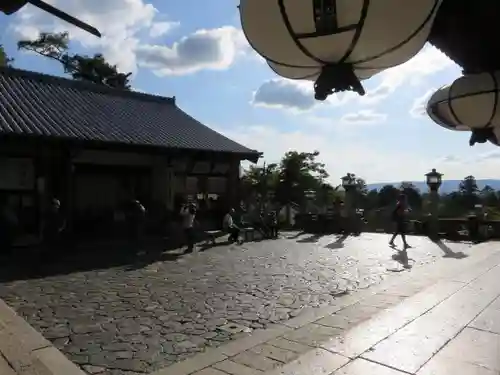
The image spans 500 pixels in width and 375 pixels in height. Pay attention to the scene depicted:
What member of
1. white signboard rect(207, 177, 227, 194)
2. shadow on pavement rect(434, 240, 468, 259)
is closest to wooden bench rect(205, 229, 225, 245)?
white signboard rect(207, 177, 227, 194)

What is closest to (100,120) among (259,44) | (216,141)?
(216,141)

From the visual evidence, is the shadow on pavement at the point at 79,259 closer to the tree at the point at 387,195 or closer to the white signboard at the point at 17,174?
the white signboard at the point at 17,174

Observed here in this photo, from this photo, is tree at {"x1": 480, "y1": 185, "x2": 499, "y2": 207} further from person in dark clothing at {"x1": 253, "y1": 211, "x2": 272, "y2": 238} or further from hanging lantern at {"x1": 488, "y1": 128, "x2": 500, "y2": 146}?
hanging lantern at {"x1": 488, "y1": 128, "x2": 500, "y2": 146}

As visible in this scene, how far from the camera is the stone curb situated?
3.99 metres

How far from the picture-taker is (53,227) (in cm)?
1150

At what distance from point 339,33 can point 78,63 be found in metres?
34.9

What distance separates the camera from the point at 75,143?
12516mm

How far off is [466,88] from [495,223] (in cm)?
1626

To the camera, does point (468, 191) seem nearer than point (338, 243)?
No

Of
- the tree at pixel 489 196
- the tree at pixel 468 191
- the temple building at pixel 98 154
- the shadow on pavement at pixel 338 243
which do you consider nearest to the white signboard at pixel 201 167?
the temple building at pixel 98 154

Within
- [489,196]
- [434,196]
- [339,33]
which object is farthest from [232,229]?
[489,196]

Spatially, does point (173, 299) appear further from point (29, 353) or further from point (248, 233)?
point (248, 233)

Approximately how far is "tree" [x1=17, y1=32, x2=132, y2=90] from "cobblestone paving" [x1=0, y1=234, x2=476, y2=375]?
25028 mm

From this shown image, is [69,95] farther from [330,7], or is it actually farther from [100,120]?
[330,7]
